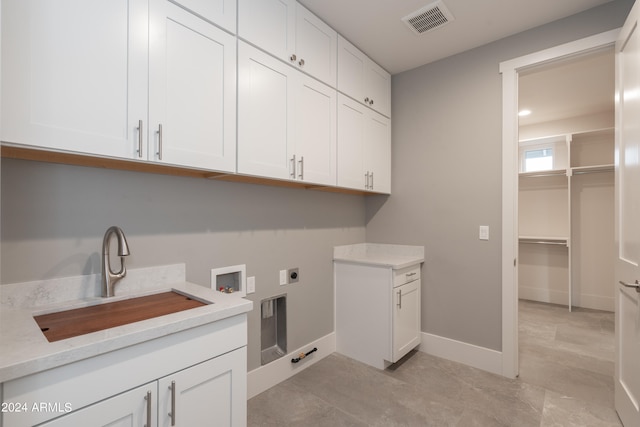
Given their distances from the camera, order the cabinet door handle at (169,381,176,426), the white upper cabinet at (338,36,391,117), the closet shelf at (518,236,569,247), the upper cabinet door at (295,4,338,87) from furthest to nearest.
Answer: the closet shelf at (518,236,569,247)
the white upper cabinet at (338,36,391,117)
the upper cabinet door at (295,4,338,87)
the cabinet door handle at (169,381,176,426)

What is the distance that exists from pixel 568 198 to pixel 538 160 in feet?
2.56

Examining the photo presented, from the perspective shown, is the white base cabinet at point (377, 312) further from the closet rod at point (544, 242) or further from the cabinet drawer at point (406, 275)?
the closet rod at point (544, 242)

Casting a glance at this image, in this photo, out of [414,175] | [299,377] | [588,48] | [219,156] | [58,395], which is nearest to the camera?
[58,395]

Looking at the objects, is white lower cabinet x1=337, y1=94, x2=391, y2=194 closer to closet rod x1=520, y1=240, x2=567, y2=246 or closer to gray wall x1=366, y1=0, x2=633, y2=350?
gray wall x1=366, y1=0, x2=633, y2=350

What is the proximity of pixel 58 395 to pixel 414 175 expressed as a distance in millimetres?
2825

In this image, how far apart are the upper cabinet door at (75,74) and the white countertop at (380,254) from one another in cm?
188

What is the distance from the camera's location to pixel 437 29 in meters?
2.36

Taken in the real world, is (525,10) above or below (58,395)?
above

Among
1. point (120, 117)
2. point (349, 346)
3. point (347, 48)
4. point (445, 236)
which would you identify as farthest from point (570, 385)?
point (120, 117)

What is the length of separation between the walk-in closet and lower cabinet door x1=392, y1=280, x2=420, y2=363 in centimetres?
252

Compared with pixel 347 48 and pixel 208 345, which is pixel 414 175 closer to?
pixel 347 48

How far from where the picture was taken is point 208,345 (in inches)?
47.9

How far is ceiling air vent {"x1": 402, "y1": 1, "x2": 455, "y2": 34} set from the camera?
6.97 ft

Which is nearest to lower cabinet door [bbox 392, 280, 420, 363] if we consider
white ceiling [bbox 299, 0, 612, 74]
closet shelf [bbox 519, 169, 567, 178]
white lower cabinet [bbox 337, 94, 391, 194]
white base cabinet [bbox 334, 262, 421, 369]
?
white base cabinet [bbox 334, 262, 421, 369]
